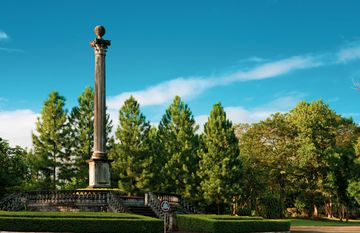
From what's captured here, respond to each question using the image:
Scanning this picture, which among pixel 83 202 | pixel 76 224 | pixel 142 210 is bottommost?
pixel 76 224

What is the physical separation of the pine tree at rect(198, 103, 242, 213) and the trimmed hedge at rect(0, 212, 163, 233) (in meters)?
26.7

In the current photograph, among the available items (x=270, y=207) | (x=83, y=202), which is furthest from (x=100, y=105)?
(x=270, y=207)

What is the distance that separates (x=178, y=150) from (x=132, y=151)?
547cm

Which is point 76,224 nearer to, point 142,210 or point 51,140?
point 142,210

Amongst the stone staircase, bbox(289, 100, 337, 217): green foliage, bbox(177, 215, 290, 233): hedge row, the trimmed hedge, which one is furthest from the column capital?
bbox(289, 100, 337, 217): green foliage

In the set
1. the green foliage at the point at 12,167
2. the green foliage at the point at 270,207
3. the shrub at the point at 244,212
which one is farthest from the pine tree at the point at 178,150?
the green foliage at the point at 12,167

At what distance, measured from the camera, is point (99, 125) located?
37469 millimetres

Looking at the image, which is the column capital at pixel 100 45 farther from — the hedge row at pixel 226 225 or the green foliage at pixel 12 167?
the green foliage at pixel 12 167

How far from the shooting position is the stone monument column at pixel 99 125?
120 feet

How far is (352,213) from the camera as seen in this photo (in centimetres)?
7644

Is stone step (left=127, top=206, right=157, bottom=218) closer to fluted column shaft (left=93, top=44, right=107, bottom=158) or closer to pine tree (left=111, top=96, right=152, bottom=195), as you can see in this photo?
fluted column shaft (left=93, top=44, right=107, bottom=158)

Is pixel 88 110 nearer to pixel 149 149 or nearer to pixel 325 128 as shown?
pixel 149 149

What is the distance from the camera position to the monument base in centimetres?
3631

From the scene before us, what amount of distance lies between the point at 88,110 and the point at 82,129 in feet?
8.37
